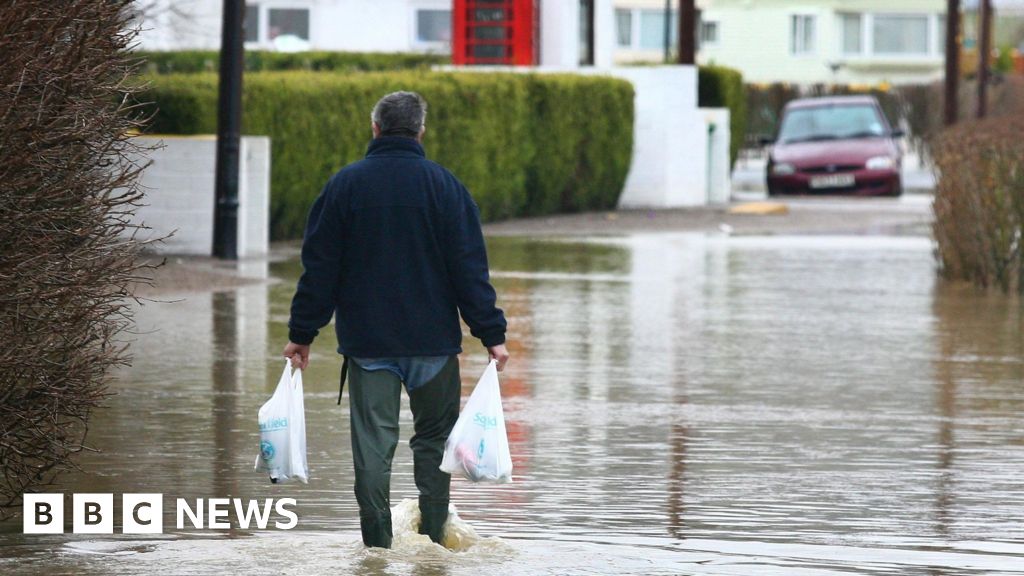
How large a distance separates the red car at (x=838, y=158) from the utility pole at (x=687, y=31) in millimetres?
3282

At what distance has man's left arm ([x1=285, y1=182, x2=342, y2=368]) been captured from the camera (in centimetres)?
715

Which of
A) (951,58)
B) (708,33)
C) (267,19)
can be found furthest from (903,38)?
(267,19)

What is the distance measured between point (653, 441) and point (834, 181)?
24.9 m

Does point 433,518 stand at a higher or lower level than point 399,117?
lower

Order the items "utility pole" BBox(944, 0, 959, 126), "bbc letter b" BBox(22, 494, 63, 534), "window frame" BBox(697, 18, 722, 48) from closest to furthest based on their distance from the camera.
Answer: "bbc letter b" BBox(22, 494, 63, 534) → "utility pole" BBox(944, 0, 959, 126) → "window frame" BBox(697, 18, 722, 48)

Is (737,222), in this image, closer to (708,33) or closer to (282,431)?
(282,431)

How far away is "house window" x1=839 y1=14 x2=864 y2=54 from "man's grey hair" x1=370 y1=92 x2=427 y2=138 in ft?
236

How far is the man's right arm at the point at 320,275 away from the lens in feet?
23.5

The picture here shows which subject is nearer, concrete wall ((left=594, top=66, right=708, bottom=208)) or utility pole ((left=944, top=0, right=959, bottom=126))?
concrete wall ((left=594, top=66, right=708, bottom=208))

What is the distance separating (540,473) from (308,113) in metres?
13.4

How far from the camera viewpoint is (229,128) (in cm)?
1948

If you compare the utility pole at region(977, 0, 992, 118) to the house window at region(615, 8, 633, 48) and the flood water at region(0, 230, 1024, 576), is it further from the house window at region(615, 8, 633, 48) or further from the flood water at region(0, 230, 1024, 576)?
the house window at region(615, 8, 633, 48)

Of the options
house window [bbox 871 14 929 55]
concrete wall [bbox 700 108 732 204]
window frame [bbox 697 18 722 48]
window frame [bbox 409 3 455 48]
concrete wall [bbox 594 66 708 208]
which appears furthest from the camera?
house window [bbox 871 14 929 55]

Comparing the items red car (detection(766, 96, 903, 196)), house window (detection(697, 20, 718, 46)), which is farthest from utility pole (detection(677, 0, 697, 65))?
house window (detection(697, 20, 718, 46))
